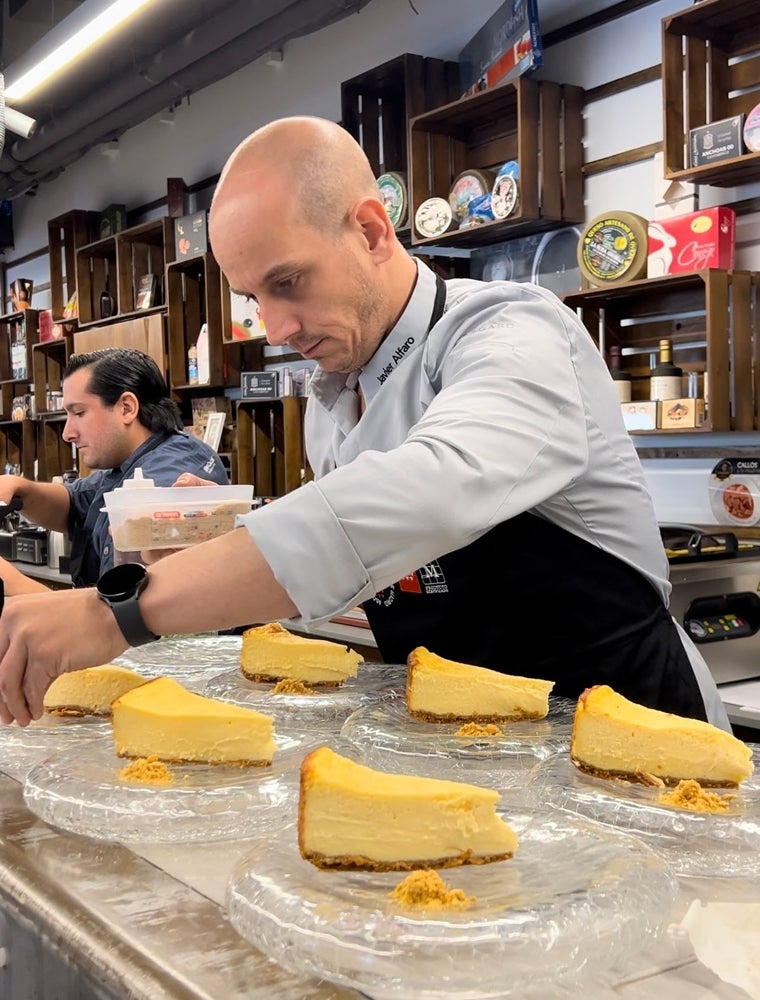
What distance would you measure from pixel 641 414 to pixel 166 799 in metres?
2.65

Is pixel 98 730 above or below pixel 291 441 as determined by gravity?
below

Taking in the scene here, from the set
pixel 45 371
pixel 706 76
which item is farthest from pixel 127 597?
pixel 45 371

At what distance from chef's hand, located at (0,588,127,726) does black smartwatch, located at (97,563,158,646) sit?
0.01 m

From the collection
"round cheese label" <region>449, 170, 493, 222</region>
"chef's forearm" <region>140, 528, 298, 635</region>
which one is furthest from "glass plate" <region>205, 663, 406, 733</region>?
"round cheese label" <region>449, 170, 493, 222</region>

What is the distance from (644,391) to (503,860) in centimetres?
301

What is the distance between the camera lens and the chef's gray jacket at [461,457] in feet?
3.51

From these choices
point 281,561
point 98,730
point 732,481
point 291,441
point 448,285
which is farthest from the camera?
point 291,441

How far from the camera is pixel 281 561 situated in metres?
1.06

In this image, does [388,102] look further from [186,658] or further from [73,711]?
[73,711]

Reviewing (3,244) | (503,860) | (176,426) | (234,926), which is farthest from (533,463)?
(3,244)

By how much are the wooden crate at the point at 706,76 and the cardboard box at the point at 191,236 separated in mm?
3142

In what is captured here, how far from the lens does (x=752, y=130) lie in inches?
121

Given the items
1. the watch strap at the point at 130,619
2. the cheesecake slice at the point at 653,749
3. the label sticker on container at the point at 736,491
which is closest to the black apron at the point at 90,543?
the label sticker on container at the point at 736,491

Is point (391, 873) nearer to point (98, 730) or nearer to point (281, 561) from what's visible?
point (281, 561)
